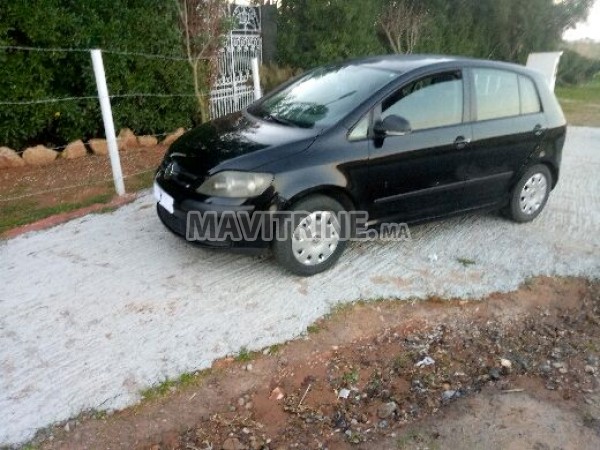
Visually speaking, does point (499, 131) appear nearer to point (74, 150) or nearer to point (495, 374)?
point (495, 374)

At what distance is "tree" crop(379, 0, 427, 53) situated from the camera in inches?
506

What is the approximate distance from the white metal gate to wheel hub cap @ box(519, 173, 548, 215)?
5.35 metres

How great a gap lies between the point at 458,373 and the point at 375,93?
7.12 ft

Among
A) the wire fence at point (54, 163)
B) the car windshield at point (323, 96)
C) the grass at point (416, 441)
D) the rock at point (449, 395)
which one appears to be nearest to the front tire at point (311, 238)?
the car windshield at point (323, 96)

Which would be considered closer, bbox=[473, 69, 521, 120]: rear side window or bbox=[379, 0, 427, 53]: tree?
bbox=[473, 69, 521, 120]: rear side window

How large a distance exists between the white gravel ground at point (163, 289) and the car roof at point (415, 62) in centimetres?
156

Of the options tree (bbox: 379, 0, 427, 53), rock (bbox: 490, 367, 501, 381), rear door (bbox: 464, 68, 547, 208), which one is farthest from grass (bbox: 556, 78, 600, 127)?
rock (bbox: 490, 367, 501, 381)

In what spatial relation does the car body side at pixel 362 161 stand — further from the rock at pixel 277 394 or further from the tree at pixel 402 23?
the tree at pixel 402 23

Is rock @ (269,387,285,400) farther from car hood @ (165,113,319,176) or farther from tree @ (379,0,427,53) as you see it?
tree @ (379,0,427,53)

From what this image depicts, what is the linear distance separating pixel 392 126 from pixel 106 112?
3.19 m

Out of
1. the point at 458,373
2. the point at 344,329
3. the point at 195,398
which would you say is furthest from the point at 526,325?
the point at 195,398

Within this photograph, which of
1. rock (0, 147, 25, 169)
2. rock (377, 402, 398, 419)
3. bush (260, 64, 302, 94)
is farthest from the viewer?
bush (260, 64, 302, 94)

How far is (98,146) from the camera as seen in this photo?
7.45m

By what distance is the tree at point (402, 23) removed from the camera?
1284 cm
